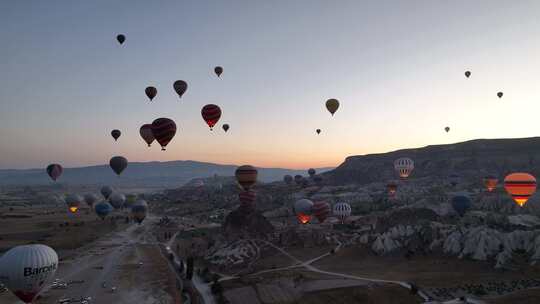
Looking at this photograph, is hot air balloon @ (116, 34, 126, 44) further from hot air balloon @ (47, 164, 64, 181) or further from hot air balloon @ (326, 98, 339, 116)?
hot air balloon @ (47, 164, 64, 181)

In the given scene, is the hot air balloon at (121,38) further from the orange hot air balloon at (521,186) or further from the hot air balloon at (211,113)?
the orange hot air balloon at (521,186)

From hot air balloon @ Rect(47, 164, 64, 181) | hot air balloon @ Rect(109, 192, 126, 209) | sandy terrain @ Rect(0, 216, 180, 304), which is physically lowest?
sandy terrain @ Rect(0, 216, 180, 304)

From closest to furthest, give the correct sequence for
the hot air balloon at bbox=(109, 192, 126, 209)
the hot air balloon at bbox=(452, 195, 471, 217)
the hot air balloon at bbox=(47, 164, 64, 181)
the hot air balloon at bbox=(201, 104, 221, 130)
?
1. the hot air balloon at bbox=(201, 104, 221, 130)
2. the hot air balloon at bbox=(452, 195, 471, 217)
3. the hot air balloon at bbox=(47, 164, 64, 181)
4. the hot air balloon at bbox=(109, 192, 126, 209)

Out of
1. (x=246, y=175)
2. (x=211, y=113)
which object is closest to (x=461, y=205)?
(x=246, y=175)

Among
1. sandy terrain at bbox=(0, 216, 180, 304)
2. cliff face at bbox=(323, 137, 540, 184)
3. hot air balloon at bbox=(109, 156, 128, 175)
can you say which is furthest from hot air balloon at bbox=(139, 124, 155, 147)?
cliff face at bbox=(323, 137, 540, 184)

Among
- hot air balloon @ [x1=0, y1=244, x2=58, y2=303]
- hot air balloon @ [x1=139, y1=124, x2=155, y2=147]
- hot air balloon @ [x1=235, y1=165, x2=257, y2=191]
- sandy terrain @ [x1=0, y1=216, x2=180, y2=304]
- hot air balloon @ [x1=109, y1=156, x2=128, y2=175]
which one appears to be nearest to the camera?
hot air balloon @ [x1=0, y1=244, x2=58, y2=303]

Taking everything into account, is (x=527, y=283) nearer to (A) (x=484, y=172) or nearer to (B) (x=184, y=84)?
(B) (x=184, y=84)

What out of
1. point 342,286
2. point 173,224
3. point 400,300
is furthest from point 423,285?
point 173,224
